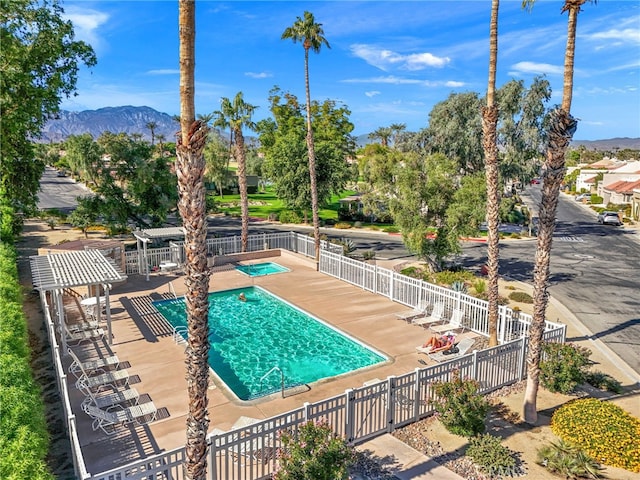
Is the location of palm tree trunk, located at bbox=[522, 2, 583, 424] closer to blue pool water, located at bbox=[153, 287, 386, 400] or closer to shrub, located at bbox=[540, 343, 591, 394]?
shrub, located at bbox=[540, 343, 591, 394]

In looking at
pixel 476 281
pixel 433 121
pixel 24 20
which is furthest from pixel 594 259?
pixel 24 20

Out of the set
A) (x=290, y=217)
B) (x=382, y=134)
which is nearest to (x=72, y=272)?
(x=290, y=217)

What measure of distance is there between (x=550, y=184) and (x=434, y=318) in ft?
25.4

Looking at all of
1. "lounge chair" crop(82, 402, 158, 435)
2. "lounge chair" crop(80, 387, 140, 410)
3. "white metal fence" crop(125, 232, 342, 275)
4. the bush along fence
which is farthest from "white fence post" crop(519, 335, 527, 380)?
"white metal fence" crop(125, 232, 342, 275)

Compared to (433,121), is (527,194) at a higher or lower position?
lower

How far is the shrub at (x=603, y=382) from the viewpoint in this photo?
39.0ft

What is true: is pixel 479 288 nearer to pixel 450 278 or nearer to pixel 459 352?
pixel 450 278

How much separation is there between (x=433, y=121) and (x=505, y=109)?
6700 mm

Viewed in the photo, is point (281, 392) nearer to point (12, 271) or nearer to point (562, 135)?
point (562, 135)

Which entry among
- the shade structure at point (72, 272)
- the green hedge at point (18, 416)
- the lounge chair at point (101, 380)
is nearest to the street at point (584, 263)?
the lounge chair at point (101, 380)

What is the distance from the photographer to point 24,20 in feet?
68.4

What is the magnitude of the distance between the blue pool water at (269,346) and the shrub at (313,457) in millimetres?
4555

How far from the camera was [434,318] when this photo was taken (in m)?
16.2

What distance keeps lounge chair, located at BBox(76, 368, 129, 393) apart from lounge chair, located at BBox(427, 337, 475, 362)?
8554mm
